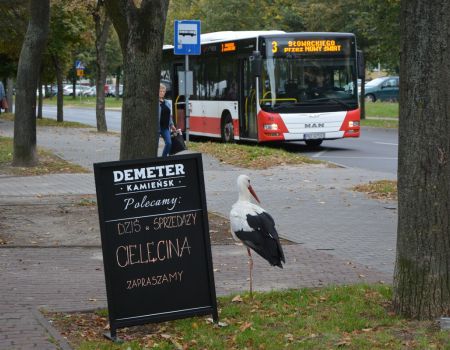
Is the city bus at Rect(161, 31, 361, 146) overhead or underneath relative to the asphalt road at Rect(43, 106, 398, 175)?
overhead

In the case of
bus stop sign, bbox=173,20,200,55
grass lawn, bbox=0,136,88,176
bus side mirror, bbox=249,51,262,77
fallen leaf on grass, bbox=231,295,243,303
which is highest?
bus stop sign, bbox=173,20,200,55

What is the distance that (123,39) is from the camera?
424 inches

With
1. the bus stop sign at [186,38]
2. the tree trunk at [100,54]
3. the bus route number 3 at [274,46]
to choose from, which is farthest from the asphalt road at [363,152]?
the tree trunk at [100,54]

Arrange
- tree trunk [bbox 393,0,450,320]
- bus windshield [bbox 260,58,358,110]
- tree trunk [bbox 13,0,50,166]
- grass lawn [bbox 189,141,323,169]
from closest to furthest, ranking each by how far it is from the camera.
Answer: tree trunk [bbox 393,0,450,320]
tree trunk [bbox 13,0,50,166]
grass lawn [bbox 189,141,323,169]
bus windshield [bbox 260,58,358,110]

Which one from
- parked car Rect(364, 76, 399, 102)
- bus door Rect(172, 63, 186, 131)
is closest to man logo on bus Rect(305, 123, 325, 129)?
bus door Rect(172, 63, 186, 131)

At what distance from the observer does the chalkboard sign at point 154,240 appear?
22.0 ft

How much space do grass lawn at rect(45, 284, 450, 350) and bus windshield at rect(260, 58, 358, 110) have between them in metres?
17.1

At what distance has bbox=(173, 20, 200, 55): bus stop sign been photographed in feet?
64.6

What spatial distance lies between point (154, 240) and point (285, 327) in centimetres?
117

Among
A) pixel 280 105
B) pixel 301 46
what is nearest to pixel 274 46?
pixel 301 46

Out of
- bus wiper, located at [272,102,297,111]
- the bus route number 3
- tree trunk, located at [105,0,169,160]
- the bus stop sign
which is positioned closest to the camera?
tree trunk, located at [105,0,169,160]

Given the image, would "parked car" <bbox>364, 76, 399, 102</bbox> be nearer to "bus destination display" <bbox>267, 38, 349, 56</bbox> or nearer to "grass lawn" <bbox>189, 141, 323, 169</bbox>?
"bus destination display" <bbox>267, 38, 349, 56</bbox>

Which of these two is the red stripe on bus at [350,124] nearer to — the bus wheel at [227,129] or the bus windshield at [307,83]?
the bus windshield at [307,83]

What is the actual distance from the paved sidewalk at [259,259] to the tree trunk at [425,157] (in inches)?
74.0
